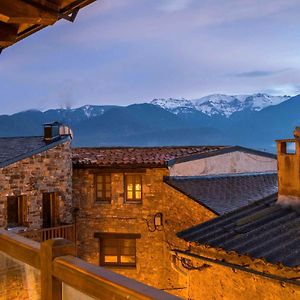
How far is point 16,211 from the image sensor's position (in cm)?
1455

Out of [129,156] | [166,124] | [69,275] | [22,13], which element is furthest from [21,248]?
[166,124]

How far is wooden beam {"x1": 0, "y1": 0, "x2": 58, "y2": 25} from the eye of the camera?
3334mm

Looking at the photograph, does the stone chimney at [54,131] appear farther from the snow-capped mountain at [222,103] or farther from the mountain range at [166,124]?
the snow-capped mountain at [222,103]

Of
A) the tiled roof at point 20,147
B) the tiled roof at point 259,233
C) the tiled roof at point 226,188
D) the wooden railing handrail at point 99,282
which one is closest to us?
the wooden railing handrail at point 99,282

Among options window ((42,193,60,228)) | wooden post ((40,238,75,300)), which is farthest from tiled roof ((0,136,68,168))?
wooden post ((40,238,75,300))

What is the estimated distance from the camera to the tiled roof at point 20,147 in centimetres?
1373

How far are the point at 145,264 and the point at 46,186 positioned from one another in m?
4.07

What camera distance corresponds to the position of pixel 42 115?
129 meters

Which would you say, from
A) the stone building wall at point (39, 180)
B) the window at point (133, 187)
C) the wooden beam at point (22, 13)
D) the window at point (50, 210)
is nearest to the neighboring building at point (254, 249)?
the wooden beam at point (22, 13)

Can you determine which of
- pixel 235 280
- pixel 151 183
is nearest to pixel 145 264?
pixel 151 183

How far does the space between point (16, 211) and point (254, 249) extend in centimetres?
1109

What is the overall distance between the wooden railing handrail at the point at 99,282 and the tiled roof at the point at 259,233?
292 centimetres

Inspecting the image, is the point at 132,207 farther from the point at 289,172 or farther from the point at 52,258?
the point at 52,258

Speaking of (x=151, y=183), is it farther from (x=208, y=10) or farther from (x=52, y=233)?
(x=208, y=10)
